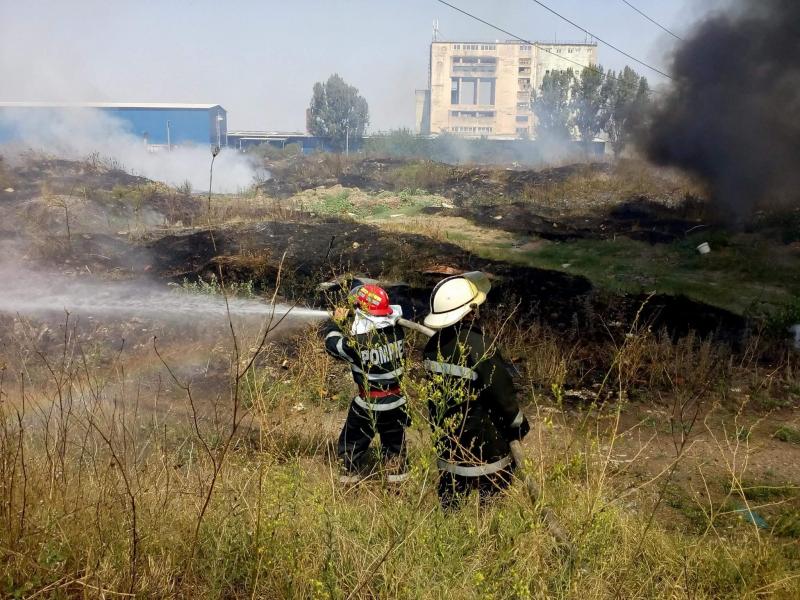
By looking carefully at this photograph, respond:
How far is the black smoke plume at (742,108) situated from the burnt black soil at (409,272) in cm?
753

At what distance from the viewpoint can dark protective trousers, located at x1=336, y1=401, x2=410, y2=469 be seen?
394 centimetres

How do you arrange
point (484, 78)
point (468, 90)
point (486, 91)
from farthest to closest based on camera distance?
point (468, 90), point (486, 91), point (484, 78)

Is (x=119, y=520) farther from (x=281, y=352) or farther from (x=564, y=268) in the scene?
(x=564, y=268)

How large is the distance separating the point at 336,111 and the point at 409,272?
43.0 metres

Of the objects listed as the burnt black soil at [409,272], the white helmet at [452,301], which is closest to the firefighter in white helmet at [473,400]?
the white helmet at [452,301]

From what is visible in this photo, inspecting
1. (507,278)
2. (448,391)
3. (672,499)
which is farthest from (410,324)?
(507,278)

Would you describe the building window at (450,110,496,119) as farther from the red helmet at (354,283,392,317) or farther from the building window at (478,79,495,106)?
the red helmet at (354,283,392,317)

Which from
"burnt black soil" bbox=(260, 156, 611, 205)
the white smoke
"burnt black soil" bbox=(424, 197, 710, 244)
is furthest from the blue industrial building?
"burnt black soil" bbox=(424, 197, 710, 244)

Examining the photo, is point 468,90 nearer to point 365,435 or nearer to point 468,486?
point 365,435

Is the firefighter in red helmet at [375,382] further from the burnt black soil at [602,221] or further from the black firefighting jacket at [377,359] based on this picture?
the burnt black soil at [602,221]

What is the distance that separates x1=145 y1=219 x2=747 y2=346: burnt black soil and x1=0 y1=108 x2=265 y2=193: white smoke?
15.4 meters

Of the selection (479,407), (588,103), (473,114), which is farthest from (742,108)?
(473,114)

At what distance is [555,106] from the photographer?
4741 centimetres

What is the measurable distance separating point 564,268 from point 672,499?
7426 mm
